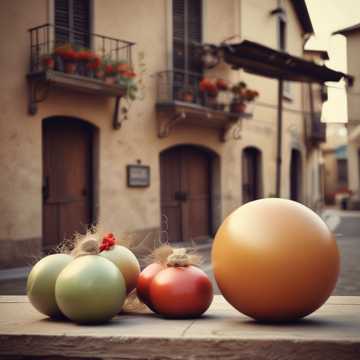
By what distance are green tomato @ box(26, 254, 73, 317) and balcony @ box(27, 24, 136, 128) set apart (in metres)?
7.41

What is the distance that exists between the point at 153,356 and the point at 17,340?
26.3 inches

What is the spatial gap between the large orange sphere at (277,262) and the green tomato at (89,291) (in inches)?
21.5

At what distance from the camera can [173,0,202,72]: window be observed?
14.4 m

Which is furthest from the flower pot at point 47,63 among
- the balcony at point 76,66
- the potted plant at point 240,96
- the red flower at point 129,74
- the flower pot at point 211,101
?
the potted plant at point 240,96

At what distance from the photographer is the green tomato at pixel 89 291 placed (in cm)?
300

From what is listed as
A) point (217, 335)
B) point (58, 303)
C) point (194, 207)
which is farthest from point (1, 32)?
point (217, 335)

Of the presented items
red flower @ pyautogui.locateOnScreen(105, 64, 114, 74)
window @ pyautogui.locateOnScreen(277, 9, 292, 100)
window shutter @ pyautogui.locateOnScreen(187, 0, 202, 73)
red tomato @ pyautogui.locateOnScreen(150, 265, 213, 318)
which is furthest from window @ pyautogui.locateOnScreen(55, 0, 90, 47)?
window @ pyautogui.locateOnScreen(277, 9, 292, 100)

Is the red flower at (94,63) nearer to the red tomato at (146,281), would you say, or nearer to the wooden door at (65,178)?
the wooden door at (65,178)

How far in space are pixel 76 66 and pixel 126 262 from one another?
26.4 feet

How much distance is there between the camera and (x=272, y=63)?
12.7 m

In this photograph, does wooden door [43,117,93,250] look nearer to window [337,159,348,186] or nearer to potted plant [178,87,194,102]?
potted plant [178,87,194,102]

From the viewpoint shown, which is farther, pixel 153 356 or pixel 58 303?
pixel 58 303

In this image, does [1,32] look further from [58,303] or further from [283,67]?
[58,303]

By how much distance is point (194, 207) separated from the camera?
50.1 ft
